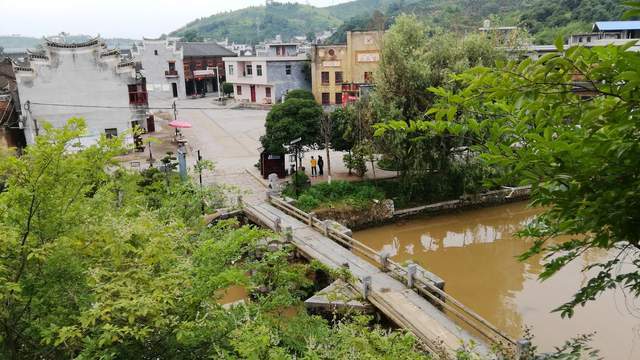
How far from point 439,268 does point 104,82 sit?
20379 millimetres

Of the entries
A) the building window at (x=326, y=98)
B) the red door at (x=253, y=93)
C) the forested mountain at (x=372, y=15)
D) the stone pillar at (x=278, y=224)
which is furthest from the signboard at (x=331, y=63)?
the stone pillar at (x=278, y=224)

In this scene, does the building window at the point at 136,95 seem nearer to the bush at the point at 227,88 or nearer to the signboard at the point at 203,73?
the bush at the point at 227,88

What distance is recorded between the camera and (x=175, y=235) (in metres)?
5.72

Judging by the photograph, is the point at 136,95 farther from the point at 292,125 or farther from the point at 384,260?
the point at 384,260

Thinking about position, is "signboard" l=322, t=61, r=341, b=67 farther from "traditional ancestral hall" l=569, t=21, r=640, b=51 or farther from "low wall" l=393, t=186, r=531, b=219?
"low wall" l=393, t=186, r=531, b=219

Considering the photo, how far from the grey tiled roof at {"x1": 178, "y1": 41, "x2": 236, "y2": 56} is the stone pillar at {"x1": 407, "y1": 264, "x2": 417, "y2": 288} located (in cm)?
4430

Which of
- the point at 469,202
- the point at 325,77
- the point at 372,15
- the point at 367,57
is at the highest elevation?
the point at 372,15

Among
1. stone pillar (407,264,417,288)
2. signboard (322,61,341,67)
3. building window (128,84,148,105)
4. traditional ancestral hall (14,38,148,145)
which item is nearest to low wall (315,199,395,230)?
stone pillar (407,264,417,288)

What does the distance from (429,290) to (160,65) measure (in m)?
42.8

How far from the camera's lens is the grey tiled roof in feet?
165

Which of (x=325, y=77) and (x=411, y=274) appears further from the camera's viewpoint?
(x=325, y=77)

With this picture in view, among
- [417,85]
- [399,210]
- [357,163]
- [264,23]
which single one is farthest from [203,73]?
[264,23]

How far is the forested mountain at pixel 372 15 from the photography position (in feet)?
162

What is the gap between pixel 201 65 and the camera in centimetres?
5097
